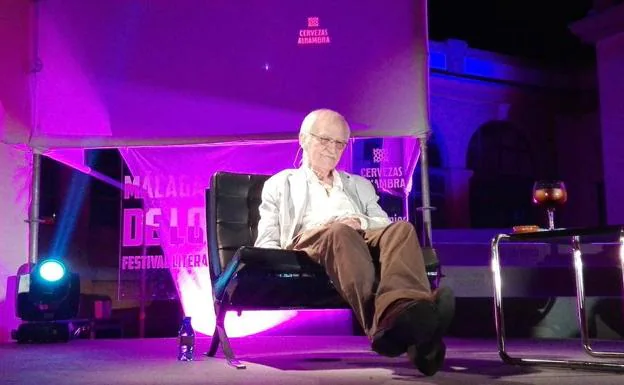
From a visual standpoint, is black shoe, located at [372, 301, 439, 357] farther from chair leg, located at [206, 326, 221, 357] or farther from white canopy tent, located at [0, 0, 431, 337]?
white canopy tent, located at [0, 0, 431, 337]

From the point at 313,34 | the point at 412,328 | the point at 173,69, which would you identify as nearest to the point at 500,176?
the point at 313,34

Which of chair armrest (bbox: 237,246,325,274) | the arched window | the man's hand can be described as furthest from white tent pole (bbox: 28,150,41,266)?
the arched window

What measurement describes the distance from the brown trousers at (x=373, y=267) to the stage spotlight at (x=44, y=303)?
2.28 meters

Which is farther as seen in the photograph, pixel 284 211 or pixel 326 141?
pixel 326 141

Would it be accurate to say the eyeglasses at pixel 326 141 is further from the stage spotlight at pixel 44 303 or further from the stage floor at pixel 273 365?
the stage spotlight at pixel 44 303

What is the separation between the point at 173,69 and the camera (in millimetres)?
4551

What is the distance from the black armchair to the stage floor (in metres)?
0.24

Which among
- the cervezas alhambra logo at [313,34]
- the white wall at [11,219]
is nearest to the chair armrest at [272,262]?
the cervezas alhambra logo at [313,34]

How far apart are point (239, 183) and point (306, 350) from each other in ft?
3.11

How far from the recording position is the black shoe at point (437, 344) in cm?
217

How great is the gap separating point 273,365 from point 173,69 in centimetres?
237

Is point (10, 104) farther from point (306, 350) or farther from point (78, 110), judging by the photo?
point (306, 350)

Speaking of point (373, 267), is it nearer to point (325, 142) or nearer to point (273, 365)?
point (273, 365)

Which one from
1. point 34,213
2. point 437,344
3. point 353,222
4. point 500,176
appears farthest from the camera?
point 500,176
